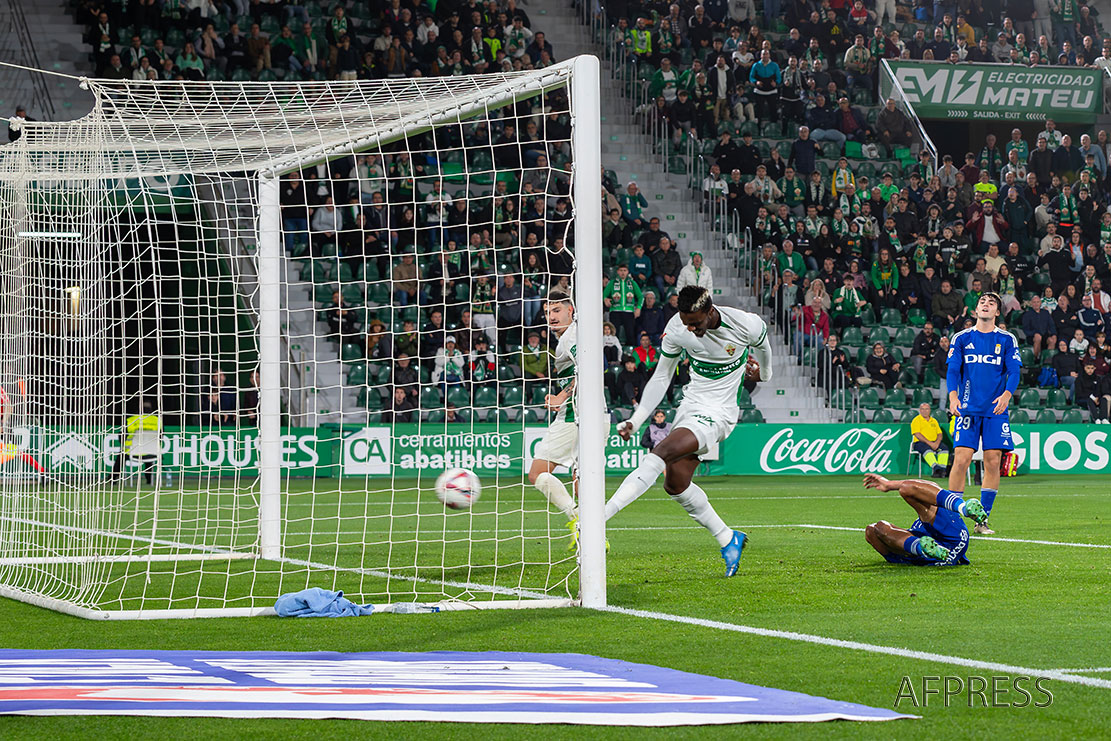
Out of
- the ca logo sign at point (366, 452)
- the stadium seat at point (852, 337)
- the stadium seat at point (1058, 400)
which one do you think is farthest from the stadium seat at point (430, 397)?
the stadium seat at point (1058, 400)

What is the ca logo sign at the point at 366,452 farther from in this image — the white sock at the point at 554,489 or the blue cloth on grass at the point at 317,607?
the blue cloth on grass at the point at 317,607

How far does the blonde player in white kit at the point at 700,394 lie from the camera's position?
356 inches

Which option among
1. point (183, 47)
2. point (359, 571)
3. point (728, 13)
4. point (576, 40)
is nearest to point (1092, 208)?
point (728, 13)

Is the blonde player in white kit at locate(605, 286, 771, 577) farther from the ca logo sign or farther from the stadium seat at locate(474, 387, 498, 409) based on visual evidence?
the ca logo sign

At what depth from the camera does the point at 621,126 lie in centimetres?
2911

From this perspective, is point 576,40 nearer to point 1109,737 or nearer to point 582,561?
point 582,561

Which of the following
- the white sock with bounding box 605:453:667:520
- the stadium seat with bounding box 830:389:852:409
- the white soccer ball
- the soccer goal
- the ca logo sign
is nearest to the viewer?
the soccer goal

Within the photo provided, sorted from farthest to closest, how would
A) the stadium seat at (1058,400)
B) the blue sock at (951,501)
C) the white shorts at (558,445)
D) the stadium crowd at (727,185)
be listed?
the stadium seat at (1058,400) < the stadium crowd at (727,185) < the white shorts at (558,445) < the blue sock at (951,501)

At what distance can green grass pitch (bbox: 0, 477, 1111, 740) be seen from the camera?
440cm

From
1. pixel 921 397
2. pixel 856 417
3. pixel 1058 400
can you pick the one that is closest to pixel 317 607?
pixel 856 417

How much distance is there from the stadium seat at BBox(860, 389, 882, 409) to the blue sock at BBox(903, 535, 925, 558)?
1527cm

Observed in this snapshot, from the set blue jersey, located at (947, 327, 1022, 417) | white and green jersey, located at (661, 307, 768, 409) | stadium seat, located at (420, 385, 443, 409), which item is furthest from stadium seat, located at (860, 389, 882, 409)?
white and green jersey, located at (661, 307, 768, 409)

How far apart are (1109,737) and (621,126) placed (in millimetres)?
25768
